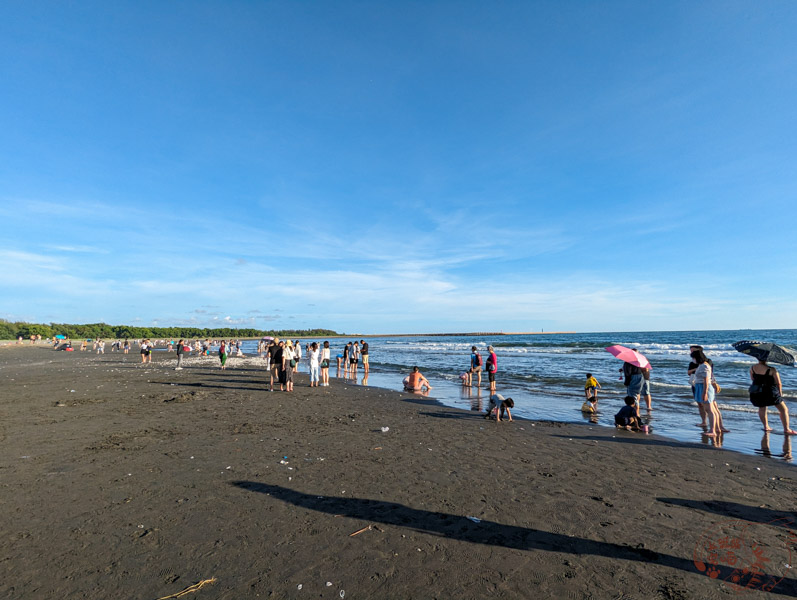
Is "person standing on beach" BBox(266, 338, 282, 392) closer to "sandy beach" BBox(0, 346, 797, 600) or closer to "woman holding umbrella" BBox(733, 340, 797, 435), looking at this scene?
"sandy beach" BBox(0, 346, 797, 600)

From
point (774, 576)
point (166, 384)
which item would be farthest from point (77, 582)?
point (166, 384)

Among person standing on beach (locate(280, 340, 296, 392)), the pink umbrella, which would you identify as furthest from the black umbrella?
person standing on beach (locate(280, 340, 296, 392))

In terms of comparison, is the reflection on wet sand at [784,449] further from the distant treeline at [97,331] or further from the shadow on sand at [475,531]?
the distant treeline at [97,331]

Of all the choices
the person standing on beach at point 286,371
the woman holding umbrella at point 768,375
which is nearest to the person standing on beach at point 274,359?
the person standing on beach at point 286,371

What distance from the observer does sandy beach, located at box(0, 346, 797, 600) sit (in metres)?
3.79

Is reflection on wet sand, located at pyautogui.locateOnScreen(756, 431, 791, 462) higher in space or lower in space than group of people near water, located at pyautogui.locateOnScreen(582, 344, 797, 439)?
lower

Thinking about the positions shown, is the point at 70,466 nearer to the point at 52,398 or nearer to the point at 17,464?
the point at 17,464

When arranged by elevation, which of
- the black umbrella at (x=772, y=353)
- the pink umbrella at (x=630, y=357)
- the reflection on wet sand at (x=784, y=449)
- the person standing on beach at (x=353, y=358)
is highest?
the black umbrella at (x=772, y=353)

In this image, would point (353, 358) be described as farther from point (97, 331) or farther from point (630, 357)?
point (97, 331)

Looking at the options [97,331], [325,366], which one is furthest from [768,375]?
[97,331]

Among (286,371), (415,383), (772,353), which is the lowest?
(415,383)

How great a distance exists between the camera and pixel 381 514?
5.12 metres

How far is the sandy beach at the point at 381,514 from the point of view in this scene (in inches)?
149

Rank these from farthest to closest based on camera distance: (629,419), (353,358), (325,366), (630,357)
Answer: (353,358) → (325,366) → (630,357) → (629,419)
